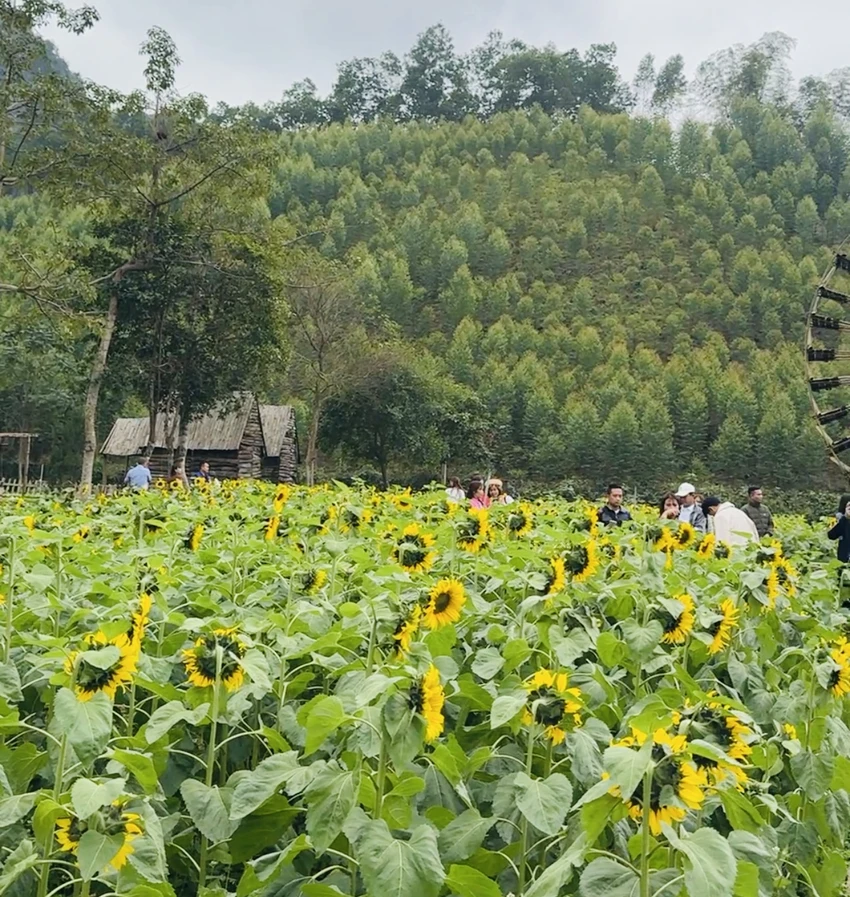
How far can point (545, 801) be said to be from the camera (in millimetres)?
1652

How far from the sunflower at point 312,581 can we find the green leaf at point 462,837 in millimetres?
1148

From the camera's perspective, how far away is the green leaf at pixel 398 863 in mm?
1425

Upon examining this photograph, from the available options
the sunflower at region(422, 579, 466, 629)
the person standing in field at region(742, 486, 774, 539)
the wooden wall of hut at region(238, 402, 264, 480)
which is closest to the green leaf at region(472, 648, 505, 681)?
the sunflower at region(422, 579, 466, 629)

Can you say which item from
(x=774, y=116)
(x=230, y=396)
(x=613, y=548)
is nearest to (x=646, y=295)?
(x=774, y=116)

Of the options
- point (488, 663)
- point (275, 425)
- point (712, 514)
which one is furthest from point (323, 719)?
point (275, 425)

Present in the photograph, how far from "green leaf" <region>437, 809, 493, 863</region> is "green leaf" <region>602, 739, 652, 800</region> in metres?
0.40

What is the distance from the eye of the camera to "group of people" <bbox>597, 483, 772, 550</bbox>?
7.23 meters

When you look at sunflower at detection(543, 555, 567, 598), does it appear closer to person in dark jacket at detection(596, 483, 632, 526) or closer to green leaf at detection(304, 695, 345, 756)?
green leaf at detection(304, 695, 345, 756)

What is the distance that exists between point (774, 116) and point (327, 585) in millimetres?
89664

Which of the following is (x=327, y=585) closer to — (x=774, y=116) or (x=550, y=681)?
(x=550, y=681)

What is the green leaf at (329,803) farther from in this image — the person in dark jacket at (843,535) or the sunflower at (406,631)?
the person in dark jacket at (843,535)

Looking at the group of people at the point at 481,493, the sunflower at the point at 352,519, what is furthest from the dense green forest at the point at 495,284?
the sunflower at the point at 352,519

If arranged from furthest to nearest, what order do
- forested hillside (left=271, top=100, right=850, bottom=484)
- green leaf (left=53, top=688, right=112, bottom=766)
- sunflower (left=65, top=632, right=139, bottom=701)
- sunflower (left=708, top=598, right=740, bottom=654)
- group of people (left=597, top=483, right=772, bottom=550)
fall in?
forested hillside (left=271, top=100, right=850, bottom=484) → group of people (left=597, top=483, right=772, bottom=550) → sunflower (left=708, top=598, right=740, bottom=654) → sunflower (left=65, top=632, right=139, bottom=701) → green leaf (left=53, top=688, right=112, bottom=766)

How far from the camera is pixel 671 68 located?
106188 mm
